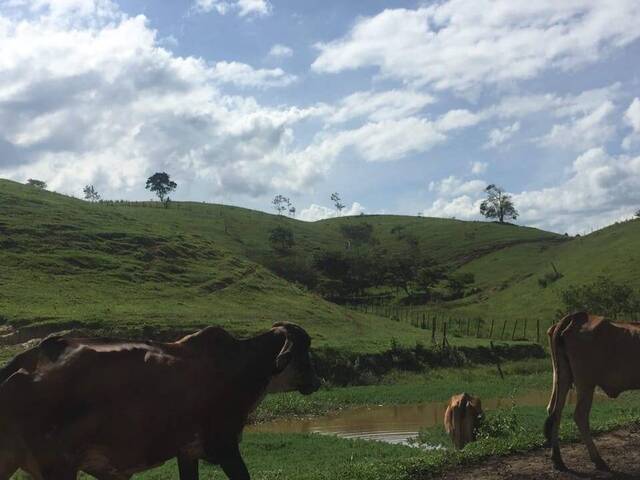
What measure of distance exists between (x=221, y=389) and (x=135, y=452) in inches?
53.6

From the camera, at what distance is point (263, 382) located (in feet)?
28.1

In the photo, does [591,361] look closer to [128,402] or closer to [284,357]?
[284,357]

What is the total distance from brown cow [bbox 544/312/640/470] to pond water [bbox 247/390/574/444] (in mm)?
9931

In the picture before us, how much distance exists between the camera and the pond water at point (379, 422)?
2350 centimetres

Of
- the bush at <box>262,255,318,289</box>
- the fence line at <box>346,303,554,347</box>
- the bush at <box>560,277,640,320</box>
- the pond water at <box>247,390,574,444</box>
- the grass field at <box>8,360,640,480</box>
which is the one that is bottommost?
the pond water at <box>247,390,574,444</box>

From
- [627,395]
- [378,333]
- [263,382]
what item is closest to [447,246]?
[378,333]

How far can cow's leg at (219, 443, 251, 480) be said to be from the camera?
305 inches

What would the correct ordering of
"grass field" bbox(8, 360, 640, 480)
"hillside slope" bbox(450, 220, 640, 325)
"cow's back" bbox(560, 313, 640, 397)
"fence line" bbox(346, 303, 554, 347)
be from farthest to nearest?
1. "hillside slope" bbox(450, 220, 640, 325)
2. "fence line" bbox(346, 303, 554, 347)
3. "grass field" bbox(8, 360, 640, 480)
4. "cow's back" bbox(560, 313, 640, 397)

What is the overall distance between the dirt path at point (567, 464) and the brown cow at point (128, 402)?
4.79 m

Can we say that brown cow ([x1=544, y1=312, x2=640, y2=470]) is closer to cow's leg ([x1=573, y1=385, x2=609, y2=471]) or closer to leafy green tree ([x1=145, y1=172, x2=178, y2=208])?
cow's leg ([x1=573, y1=385, x2=609, y2=471])

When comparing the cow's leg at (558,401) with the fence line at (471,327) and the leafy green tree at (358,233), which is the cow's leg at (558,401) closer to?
the fence line at (471,327)

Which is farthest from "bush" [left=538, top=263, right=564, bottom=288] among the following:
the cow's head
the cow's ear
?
the cow's ear

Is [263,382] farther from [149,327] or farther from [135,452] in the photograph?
[149,327]

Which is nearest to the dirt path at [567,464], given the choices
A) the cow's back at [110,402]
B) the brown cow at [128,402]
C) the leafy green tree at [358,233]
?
the brown cow at [128,402]
